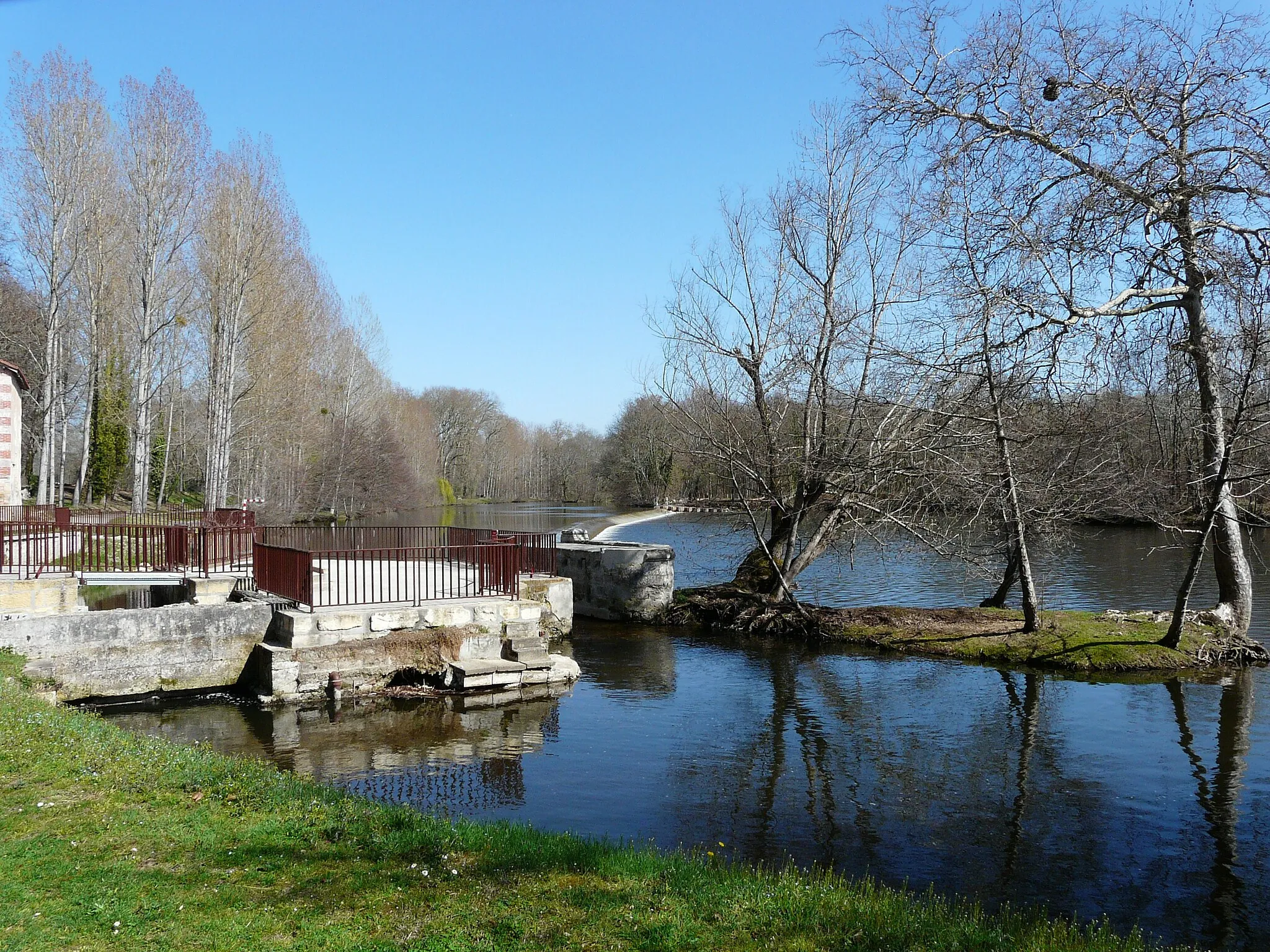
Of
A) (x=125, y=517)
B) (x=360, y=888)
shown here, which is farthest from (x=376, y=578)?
(x=125, y=517)

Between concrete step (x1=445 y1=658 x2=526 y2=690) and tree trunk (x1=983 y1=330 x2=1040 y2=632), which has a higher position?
tree trunk (x1=983 y1=330 x2=1040 y2=632)

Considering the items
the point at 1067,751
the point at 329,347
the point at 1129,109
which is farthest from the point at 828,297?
the point at 329,347

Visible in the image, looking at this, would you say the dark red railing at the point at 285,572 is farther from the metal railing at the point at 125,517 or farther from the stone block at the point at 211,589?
the metal railing at the point at 125,517

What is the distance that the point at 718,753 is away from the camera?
11.0 meters

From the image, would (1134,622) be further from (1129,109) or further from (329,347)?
(329,347)

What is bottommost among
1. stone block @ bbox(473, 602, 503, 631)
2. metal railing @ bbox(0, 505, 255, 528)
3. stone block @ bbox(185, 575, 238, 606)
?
stone block @ bbox(473, 602, 503, 631)

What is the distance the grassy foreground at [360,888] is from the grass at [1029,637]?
10320 millimetres

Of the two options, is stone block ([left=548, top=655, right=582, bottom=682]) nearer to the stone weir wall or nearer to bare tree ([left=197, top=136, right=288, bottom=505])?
the stone weir wall

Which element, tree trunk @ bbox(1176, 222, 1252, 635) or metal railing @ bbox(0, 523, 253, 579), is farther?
metal railing @ bbox(0, 523, 253, 579)

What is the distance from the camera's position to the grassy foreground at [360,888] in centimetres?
462

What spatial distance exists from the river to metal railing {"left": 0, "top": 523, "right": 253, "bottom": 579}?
159 inches

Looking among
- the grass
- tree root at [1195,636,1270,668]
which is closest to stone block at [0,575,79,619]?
the grass

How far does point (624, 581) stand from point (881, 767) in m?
10.9

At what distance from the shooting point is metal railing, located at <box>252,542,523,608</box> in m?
13.8
